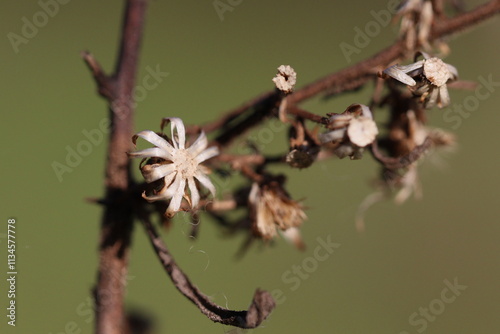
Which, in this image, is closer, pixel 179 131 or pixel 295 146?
pixel 179 131

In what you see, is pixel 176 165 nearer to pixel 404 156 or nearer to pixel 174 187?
pixel 174 187

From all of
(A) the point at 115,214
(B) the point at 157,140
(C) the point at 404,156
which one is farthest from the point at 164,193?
(C) the point at 404,156

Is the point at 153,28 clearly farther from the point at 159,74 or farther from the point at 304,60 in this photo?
the point at 304,60

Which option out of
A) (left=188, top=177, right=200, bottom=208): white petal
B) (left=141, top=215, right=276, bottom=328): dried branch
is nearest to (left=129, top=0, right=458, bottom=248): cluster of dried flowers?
(left=188, top=177, right=200, bottom=208): white petal

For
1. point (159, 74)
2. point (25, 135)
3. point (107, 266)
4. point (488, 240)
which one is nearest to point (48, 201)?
point (25, 135)

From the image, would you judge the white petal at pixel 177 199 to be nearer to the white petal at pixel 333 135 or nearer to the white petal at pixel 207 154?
the white petal at pixel 207 154

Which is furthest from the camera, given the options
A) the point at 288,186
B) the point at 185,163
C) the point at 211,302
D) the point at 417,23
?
the point at 288,186
